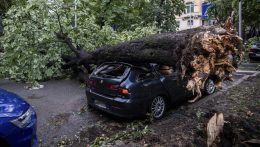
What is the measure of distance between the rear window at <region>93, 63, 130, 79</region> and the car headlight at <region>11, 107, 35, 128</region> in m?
2.12

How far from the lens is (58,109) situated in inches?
270

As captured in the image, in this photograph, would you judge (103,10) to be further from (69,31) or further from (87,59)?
(87,59)

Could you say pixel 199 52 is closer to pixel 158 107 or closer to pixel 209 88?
pixel 158 107

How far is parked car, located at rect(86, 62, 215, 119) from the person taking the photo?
556 cm

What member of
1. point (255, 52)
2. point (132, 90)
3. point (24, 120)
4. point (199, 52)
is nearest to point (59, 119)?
point (132, 90)

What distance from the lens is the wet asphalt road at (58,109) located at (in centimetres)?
554

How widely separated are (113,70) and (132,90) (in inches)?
33.7

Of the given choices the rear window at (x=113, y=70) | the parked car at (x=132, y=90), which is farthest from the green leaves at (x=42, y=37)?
the parked car at (x=132, y=90)

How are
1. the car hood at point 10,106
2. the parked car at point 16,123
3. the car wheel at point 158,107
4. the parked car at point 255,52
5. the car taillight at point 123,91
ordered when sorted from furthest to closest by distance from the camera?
1. the parked car at point 255,52
2. the car wheel at point 158,107
3. the car taillight at point 123,91
4. the car hood at point 10,106
5. the parked car at point 16,123

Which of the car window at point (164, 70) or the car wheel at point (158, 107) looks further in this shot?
the car window at point (164, 70)

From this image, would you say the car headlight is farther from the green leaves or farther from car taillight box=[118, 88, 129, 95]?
the green leaves

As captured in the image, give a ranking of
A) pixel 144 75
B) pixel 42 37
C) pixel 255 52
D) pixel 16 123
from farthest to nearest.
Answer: pixel 255 52 → pixel 42 37 → pixel 144 75 → pixel 16 123

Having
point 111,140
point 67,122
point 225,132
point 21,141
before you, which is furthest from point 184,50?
point 67,122

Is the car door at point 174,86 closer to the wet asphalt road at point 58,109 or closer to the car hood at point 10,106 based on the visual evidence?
the wet asphalt road at point 58,109
